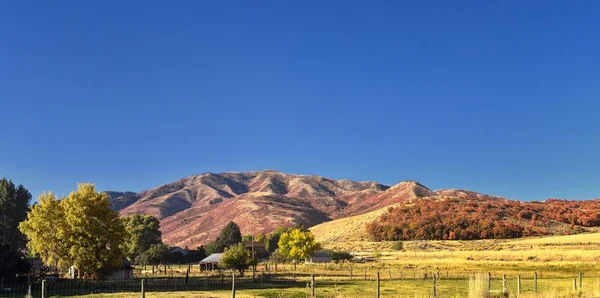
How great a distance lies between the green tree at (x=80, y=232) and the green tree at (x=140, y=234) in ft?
211

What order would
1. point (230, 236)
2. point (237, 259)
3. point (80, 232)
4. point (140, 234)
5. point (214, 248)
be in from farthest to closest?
1. point (230, 236)
2. point (214, 248)
3. point (140, 234)
4. point (237, 259)
5. point (80, 232)

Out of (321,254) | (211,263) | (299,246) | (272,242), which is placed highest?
(299,246)

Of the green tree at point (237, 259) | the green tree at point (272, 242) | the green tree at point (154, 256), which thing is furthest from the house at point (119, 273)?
the green tree at point (272, 242)

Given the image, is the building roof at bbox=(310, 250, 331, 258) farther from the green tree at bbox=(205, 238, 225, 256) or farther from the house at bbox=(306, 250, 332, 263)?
the green tree at bbox=(205, 238, 225, 256)

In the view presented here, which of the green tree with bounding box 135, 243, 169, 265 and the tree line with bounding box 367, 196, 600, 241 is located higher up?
the tree line with bounding box 367, 196, 600, 241

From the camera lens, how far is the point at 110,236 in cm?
5544

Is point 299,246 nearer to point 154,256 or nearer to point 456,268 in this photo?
point 154,256

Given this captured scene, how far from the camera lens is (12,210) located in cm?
9762

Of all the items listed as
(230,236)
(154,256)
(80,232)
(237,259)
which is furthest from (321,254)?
(80,232)

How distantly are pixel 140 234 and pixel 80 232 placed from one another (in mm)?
74901

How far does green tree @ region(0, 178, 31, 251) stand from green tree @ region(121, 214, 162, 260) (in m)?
24.3

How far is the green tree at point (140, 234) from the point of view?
119 metres

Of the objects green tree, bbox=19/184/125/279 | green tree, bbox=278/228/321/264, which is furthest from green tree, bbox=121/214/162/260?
green tree, bbox=19/184/125/279

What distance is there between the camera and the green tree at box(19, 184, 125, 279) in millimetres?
53469
